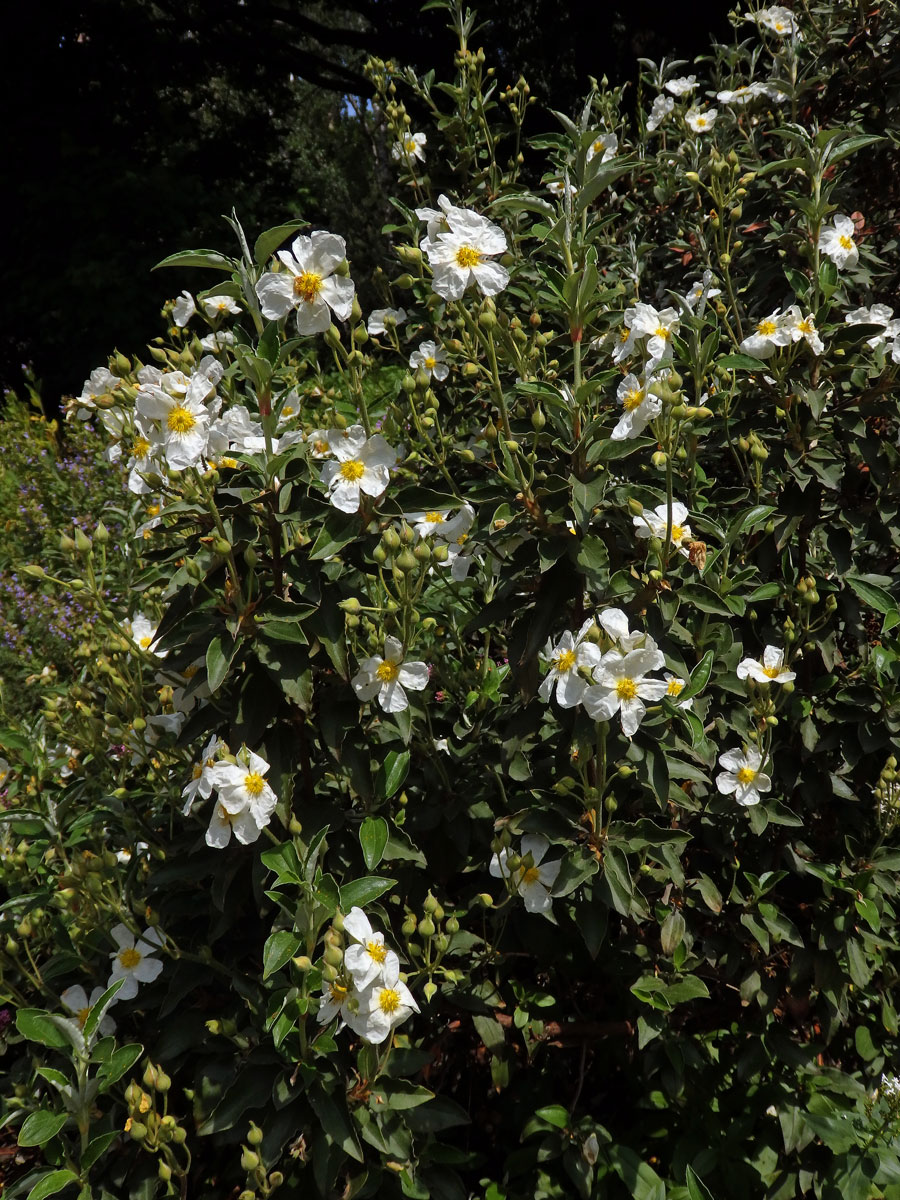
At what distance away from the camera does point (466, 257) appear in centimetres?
167

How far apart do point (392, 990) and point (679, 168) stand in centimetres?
271

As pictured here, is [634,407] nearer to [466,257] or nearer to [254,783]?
[466,257]

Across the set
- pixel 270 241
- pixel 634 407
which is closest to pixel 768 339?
pixel 634 407

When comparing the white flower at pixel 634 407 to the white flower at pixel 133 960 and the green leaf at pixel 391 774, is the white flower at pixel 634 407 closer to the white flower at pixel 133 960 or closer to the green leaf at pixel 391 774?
the green leaf at pixel 391 774

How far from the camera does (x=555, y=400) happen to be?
5.23ft

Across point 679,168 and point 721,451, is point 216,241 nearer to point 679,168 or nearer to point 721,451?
point 679,168

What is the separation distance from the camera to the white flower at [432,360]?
2428 mm

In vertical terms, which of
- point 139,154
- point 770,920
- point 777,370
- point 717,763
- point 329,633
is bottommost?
point 139,154

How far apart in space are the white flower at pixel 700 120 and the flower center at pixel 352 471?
231 centimetres

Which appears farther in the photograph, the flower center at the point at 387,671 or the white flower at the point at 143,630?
the white flower at the point at 143,630

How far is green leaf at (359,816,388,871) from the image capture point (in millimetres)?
1574

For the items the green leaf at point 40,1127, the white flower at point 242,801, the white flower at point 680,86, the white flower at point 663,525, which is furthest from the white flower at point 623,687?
the white flower at point 680,86

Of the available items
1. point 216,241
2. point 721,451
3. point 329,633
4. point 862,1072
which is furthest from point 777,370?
point 216,241

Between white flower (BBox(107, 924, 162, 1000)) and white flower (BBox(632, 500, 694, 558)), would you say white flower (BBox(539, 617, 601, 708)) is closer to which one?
white flower (BBox(632, 500, 694, 558))
